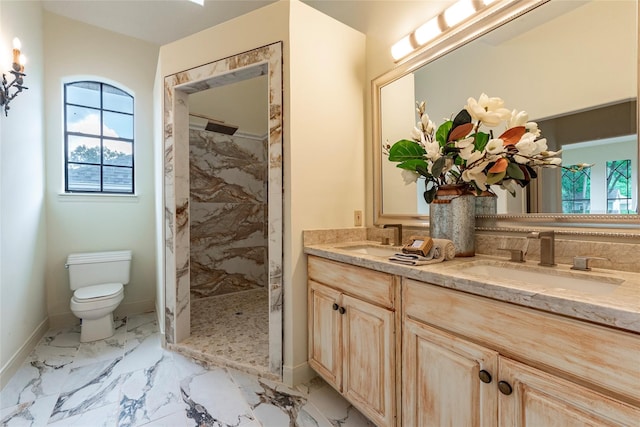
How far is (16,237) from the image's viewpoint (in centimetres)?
203

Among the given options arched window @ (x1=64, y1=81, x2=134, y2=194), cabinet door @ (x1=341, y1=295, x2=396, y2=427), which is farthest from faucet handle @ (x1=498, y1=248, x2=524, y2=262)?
arched window @ (x1=64, y1=81, x2=134, y2=194)

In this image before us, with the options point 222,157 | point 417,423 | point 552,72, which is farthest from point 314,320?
point 222,157

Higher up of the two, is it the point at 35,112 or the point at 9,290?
the point at 35,112

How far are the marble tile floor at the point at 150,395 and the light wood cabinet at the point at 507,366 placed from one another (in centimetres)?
69

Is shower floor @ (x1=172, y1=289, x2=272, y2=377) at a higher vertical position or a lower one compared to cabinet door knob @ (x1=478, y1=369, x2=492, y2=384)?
lower

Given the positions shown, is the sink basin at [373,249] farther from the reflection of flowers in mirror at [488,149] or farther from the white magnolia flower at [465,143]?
the white magnolia flower at [465,143]

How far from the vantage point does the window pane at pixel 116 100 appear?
3.01 meters

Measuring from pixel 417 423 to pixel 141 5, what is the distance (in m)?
3.73

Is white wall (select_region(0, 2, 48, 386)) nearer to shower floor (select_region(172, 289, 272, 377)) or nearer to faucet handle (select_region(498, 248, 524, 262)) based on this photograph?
shower floor (select_region(172, 289, 272, 377))

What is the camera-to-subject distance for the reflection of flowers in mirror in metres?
1.25

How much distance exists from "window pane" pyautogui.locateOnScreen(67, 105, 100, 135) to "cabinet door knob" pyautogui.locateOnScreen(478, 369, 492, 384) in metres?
3.77

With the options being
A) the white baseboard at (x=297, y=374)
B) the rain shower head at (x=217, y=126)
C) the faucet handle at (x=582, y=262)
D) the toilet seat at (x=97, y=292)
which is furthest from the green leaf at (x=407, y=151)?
the toilet seat at (x=97, y=292)

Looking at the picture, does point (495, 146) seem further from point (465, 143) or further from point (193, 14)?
point (193, 14)

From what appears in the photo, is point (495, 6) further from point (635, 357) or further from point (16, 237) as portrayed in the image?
point (16, 237)
